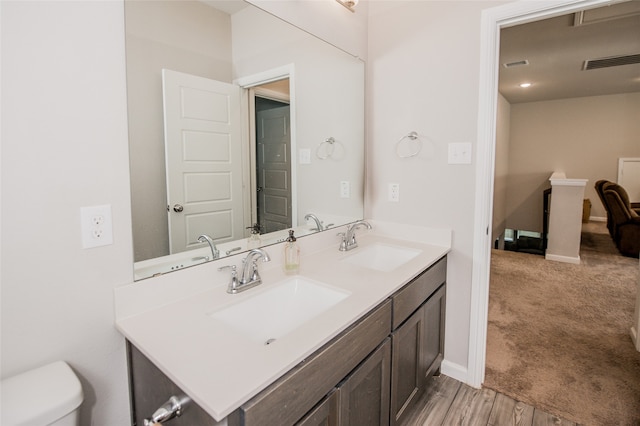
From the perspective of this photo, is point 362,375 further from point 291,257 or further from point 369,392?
point 291,257

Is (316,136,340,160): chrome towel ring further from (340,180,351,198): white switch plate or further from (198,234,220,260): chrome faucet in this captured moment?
(198,234,220,260): chrome faucet

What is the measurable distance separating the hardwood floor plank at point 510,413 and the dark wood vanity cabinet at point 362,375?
1.15 feet

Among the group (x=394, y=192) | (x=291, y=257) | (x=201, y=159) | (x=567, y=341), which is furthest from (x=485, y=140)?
(x=567, y=341)

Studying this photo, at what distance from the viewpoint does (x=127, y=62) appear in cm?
106

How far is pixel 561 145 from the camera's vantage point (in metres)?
6.81

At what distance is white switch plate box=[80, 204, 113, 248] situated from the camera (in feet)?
3.22

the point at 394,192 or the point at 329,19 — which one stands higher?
the point at 329,19

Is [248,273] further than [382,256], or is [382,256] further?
[382,256]

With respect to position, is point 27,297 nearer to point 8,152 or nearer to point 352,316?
point 8,152

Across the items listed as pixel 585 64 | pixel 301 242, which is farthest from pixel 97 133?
pixel 585 64

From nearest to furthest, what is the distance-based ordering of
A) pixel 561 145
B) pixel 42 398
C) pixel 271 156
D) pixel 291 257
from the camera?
1. pixel 42 398
2. pixel 291 257
3. pixel 271 156
4. pixel 561 145

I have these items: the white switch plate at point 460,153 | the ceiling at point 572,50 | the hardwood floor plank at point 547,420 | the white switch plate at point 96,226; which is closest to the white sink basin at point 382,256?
the white switch plate at point 460,153

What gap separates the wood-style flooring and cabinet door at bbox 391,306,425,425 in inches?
6.4

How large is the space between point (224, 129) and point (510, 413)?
2004 mm
